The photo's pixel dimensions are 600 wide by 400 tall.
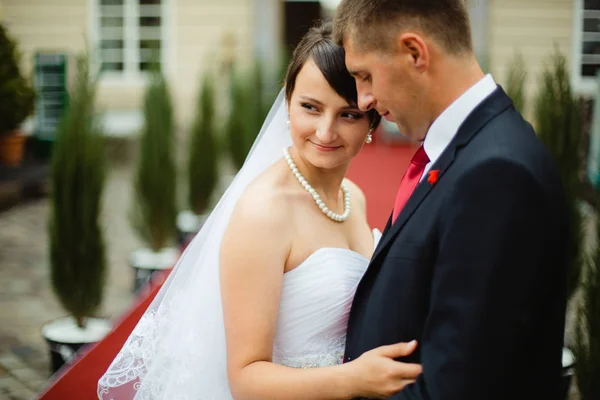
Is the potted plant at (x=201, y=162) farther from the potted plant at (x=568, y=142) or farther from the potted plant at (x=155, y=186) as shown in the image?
the potted plant at (x=568, y=142)

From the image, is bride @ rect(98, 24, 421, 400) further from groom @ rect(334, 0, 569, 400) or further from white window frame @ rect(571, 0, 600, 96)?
white window frame @ rect(571, 0, 600, 96)

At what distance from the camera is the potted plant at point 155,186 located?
6543 millimetres

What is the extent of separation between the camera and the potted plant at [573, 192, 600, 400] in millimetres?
3328

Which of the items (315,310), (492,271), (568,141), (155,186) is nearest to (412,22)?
(492,271)

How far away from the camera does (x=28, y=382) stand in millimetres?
4473

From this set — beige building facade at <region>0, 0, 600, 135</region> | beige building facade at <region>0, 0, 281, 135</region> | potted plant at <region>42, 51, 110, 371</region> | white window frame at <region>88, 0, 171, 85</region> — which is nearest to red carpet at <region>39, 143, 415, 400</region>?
potted plant at <region>42, 51, 110, 371</region>

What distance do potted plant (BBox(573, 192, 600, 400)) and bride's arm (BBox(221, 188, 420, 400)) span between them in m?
1.93

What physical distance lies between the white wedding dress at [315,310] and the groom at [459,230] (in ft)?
1.27

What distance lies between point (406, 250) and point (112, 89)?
1362 centimetres

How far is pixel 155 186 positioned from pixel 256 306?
482cm

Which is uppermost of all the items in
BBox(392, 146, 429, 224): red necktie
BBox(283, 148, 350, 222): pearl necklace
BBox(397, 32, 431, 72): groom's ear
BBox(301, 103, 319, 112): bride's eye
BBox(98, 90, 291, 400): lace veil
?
BBox(397, 32, 431, 72): groom's ear

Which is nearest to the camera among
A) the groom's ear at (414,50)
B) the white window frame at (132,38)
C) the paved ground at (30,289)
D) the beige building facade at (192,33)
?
the groom's ear at (414,50)

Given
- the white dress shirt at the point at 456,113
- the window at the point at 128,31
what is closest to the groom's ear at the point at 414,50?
the white dress shirt at the point at 456,113

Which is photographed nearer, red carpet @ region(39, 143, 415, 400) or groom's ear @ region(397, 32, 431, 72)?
groom's ear @ region(397, 32, 431, 72)
